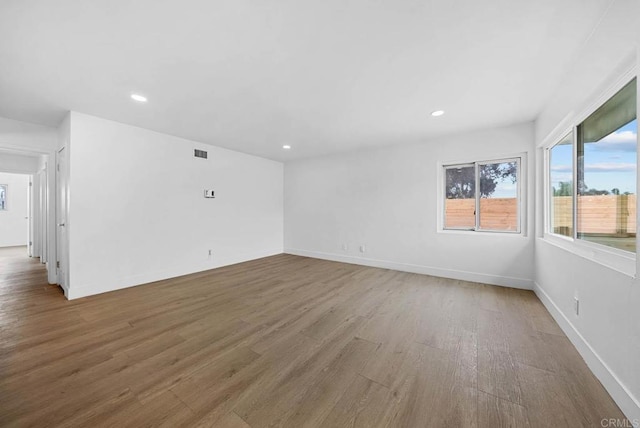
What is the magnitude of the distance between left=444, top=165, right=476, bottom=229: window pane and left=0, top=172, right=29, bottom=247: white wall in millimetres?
11763

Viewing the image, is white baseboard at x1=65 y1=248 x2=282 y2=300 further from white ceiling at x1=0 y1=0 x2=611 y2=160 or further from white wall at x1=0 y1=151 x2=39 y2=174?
white wall at x1=0 y1=151 x2=39 y2=174

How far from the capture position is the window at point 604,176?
153 centimetres

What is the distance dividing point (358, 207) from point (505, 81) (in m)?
3.12

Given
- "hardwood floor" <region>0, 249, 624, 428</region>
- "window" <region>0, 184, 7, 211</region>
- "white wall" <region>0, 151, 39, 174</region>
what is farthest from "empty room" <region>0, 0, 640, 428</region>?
"window" <region>0, 184, 7, 211</region>

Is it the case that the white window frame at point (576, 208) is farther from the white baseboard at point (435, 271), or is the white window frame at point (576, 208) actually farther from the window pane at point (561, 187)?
the white baseboard at point (435, 271)

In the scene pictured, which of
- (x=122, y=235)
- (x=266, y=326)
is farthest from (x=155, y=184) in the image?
(x=266, y=326)

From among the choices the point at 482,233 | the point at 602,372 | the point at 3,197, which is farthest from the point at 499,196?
the point at 3,197

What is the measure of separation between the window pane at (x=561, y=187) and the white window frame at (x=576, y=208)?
6cm

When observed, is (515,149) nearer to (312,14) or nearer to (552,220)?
(552,220)

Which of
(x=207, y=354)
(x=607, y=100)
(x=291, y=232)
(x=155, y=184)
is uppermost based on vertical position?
(x=607, y=100)

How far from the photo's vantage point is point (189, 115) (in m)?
3.16

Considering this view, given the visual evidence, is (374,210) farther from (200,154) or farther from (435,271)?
(200,154)

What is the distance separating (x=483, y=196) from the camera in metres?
3.88

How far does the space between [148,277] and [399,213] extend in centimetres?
447
